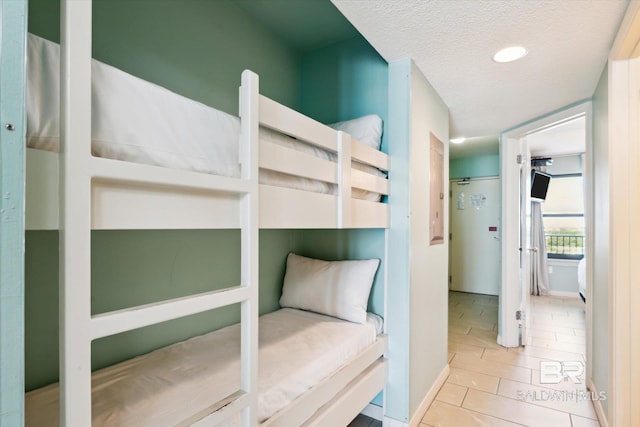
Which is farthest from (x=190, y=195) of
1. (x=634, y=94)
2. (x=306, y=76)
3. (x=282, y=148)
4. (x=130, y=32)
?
(x=634, y=94)

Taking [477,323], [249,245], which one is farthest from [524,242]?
[249,245]

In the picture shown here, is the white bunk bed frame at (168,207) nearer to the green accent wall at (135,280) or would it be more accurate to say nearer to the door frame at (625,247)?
the green accent wall at (135,280)

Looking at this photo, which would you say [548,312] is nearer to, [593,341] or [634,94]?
[593,341]

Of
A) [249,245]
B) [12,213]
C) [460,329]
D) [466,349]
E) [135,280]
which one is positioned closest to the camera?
[12,213]

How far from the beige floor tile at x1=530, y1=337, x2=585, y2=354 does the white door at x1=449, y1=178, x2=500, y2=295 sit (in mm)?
1930

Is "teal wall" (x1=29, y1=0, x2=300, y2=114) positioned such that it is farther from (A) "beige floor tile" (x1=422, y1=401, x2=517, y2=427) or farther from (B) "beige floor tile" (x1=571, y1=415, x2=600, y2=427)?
(B) "beige floor tile" (x1=571, y1=415, x2=600, y2=427)

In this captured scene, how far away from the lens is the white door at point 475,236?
203 inches

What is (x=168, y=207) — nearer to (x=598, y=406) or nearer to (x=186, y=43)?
(x=186, y=43)

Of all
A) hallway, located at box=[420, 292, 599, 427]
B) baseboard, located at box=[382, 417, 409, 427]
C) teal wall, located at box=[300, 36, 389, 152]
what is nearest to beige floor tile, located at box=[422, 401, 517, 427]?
hallway, located at box=[420, 292, 599, 427]

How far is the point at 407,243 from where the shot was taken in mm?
1837

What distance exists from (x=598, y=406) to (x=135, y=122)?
288 centimetres

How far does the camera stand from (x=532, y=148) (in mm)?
4812

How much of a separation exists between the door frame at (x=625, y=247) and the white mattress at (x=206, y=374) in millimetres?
1234

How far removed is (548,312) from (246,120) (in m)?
4.88
